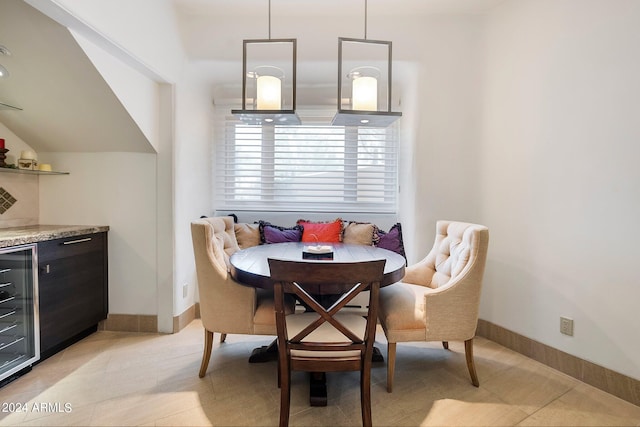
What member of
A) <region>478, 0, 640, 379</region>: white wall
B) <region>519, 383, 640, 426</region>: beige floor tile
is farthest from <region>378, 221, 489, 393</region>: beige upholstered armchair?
<region>478, 0, 640, 379</region>: white wall

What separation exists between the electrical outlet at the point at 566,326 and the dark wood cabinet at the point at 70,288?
11.5ft

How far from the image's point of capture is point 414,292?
208cm

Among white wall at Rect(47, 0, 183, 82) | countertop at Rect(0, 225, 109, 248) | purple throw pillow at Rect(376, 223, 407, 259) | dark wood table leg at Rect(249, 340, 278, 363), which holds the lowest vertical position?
dark wood table leg at Rect(249, 340, 278, 363)

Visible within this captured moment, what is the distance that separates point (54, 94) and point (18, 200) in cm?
99

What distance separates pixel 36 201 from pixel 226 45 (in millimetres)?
2132

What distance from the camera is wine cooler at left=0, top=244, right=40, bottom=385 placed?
188 centimetres

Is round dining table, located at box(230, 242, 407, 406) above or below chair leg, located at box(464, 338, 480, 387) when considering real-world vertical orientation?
above

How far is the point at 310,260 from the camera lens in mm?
1911

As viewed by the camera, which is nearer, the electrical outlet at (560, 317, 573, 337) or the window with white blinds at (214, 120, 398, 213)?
the electrical outlet at (560, 317, 573, 337)

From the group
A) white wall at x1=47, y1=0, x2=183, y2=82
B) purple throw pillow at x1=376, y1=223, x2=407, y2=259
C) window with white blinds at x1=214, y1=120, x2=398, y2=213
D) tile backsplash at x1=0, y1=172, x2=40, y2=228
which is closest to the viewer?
white wall at x1=47, y1=0, x2=183, y2=82

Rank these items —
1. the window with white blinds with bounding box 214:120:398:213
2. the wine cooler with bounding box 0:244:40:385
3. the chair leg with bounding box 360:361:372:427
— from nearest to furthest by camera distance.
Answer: the chair leg with bounding box 360:361:372:427 → the wine cooler with bounding box 0:244:40:385 → the window with white blinds with bounding box 214:120:398:213

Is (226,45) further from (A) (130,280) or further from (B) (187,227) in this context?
(A) (130,280)

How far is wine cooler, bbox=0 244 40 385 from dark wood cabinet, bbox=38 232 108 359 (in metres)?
0.05

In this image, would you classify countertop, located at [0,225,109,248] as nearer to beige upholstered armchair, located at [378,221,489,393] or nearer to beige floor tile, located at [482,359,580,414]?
beige upholstered armchair, located at [378,221,489,393]
